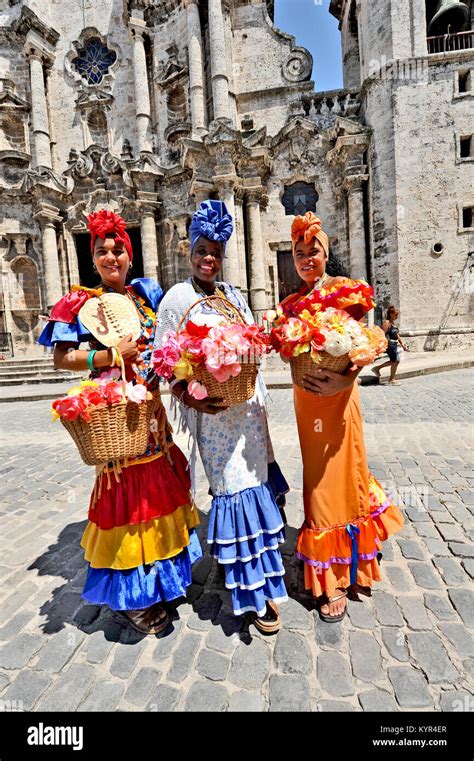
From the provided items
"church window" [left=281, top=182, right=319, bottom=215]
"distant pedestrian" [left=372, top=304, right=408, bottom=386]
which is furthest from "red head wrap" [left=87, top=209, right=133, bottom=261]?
"church window" [left=281, top=182, right=319, bottom=215]

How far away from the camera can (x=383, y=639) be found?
6.36 ft

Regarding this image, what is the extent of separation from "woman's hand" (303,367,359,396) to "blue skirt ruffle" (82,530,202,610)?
1.36 meters

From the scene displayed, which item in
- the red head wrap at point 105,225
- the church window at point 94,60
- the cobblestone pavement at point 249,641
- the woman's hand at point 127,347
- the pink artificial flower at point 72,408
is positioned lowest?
the cobblestone pavement at point 249,641

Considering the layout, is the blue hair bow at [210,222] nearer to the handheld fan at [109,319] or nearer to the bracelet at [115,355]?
the handheld fan at [109,319]

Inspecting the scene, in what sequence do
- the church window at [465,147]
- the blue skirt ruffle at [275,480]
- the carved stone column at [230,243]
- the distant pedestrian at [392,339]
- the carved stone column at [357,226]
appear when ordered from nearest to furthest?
the blue skirt ruffle at [275,480] < the distant pedestrian at [392,339] < the church window at [465,147] < the carved stone column at [230,243] < the carved stone column at [357,226]

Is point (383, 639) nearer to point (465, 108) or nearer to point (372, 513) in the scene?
point (372, 513)

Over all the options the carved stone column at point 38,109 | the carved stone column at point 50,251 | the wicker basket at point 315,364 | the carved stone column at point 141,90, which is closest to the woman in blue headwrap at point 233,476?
the wicker basket at point 315,364

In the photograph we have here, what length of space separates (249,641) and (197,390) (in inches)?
58.8

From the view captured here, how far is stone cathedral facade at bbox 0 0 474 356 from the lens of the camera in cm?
1378

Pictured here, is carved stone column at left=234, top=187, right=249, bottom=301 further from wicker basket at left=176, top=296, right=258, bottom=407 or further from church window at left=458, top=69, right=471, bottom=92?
wicker basket at left=176, top=296, right=258, bottom=407

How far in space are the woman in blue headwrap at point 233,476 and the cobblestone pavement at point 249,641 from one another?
27 cm

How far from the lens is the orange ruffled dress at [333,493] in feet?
6.92
